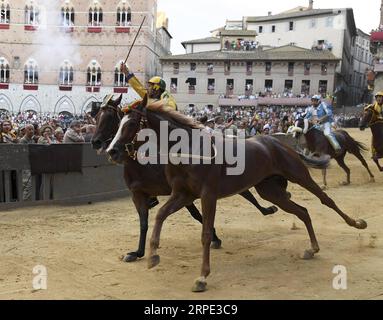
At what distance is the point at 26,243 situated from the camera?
7371 millimetres

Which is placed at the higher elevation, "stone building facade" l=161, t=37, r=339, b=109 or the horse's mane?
"stone building facade" l=161, t=37, r=339, b=109

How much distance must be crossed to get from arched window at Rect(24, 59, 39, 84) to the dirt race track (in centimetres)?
4357

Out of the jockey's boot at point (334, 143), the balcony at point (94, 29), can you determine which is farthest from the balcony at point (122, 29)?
the jockey's boot at point (334, 143)

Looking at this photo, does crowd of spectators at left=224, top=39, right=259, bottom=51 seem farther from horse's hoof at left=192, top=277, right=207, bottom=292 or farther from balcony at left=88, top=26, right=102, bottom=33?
horse's hoof at left=192, top=277, right=207, bottom=292

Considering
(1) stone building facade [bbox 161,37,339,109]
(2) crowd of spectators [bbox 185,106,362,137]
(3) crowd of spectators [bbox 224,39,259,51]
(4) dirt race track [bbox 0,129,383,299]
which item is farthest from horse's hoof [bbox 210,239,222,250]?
(3) crowd of spectators [bbox 224,39,259,51]

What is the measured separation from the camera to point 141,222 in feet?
22.1

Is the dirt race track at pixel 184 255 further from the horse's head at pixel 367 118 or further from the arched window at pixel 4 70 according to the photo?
the arched window at pixel 4 70

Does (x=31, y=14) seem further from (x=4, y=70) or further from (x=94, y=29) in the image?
(x=4, y=70)

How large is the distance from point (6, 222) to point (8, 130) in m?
4.16

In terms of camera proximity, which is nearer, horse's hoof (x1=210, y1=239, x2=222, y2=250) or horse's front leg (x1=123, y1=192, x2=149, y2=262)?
horse's front leg (x1=123, y1=192, x2=149, y2=262)

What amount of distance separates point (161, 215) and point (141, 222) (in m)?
1.23

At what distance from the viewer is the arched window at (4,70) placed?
50.2 meters

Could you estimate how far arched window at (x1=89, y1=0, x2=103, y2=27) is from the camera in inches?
1969

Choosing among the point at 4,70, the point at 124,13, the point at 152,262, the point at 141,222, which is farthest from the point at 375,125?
the point at 4,70
